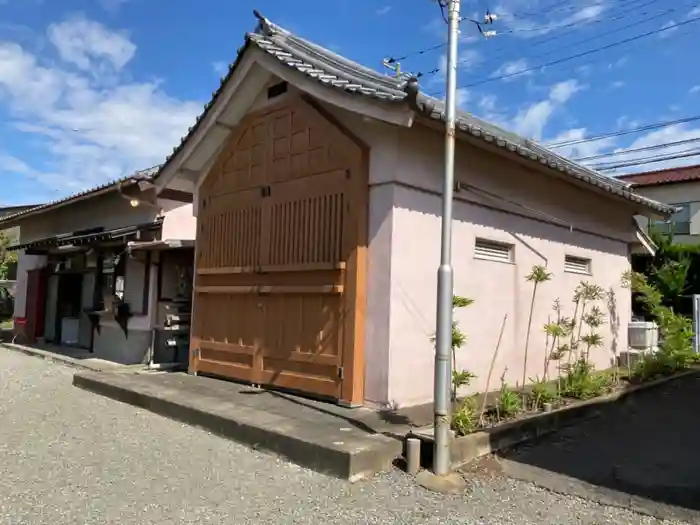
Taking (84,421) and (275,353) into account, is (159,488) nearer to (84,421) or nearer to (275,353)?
(84,421)

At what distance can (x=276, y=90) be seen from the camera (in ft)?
28.9

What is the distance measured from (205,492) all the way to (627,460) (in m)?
4.00

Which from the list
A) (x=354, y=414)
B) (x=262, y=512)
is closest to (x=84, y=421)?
(x=354, y=414)

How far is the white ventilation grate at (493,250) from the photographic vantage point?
8172 millimetres

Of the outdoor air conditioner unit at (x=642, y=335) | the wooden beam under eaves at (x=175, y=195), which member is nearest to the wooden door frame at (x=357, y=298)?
the wooden beam under eaves at (x=175, y=195)

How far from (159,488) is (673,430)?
5824 mm

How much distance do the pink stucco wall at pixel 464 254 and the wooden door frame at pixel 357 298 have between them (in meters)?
0.09

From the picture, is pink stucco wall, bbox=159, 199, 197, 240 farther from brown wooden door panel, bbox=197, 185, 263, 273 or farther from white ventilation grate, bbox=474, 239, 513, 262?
white ventilation grate, bbox=474, 239, 513, 262

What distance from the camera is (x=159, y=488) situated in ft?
16.1

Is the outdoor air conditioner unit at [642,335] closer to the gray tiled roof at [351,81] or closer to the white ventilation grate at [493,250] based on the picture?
the gray tiled roof at [351,81]

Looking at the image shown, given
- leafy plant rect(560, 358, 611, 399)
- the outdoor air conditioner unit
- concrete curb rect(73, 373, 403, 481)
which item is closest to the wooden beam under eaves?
concrete curb rect(73, 373, 403, 481)

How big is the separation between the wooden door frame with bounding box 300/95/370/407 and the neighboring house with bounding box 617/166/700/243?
1713 cm

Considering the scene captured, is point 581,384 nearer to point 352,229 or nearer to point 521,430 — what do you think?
point 521,430

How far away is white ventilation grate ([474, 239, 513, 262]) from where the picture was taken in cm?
817
